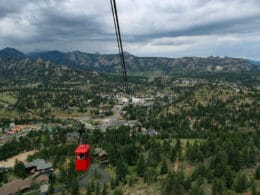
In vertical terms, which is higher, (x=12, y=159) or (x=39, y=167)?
(x=39, y=167)

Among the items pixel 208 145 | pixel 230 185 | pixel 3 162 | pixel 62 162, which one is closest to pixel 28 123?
pixel 3 162

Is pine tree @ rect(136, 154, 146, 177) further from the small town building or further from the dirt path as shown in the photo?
the dirt path

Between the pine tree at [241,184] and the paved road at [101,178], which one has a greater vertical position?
the pine tree at [241,184]

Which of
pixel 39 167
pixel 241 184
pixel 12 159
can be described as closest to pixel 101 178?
pixel 39 167

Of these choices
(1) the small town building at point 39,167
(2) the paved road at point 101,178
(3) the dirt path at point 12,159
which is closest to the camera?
(2) the paved road at point 101,178

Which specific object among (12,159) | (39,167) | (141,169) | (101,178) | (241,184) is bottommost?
(12,159)

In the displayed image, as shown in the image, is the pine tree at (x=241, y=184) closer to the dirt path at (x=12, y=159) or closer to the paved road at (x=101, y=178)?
the paved road at (x=101, y=178)

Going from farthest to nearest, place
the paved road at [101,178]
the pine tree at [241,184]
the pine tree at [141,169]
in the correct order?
the pine tree at [141,169] < the paved road at [101,178] < the pine tree at [241,184]

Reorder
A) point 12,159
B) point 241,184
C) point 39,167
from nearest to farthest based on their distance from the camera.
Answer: point 241,184 < point 39,167 < point 12,159

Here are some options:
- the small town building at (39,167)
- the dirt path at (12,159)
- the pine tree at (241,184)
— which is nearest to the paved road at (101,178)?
the small town building at (39,167)

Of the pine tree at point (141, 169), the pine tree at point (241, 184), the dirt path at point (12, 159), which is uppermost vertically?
the pine tree at point (241, 184)

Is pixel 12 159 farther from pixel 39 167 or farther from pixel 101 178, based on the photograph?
pixel 101 178
